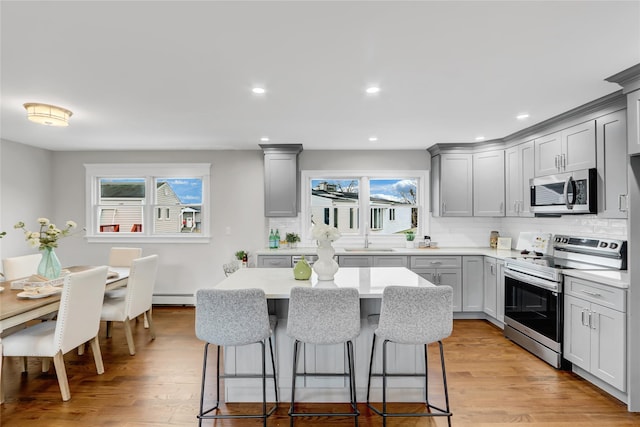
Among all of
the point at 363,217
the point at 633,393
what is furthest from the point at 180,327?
the point at 633,393

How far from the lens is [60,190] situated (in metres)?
5.33

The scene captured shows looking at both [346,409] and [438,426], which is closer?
[438,426]

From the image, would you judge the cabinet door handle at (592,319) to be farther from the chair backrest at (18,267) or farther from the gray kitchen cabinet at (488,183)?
the chair backrest at (18,267)

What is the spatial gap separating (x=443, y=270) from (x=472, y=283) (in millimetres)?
401

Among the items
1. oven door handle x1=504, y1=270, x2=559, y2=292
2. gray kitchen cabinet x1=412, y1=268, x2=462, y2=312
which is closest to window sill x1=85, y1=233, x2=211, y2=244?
gray kitchen cabinet x1=412, y1=268, x2=462, y2=312

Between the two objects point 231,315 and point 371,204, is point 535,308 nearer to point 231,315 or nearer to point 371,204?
point 371,204

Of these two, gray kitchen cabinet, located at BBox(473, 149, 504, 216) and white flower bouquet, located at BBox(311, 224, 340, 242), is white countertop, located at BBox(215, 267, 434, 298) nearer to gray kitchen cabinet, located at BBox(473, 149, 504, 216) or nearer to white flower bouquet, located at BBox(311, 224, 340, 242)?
white flower bouquet, located at BBox(311, 224, 340, 242)

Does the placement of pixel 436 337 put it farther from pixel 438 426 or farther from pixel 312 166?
pixel 312 166

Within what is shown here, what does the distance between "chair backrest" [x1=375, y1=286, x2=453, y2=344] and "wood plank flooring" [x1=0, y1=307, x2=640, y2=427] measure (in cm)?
70

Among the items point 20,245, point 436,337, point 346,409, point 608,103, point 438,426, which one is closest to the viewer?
point 436,337

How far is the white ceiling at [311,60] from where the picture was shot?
1.71 metres

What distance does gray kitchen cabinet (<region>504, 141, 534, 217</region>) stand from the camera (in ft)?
13.3

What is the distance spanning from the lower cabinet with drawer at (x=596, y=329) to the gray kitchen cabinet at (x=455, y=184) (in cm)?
191

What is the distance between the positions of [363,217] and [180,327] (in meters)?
2.89
